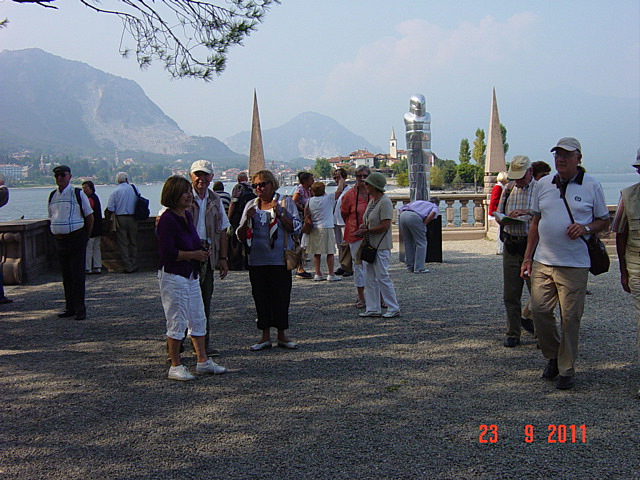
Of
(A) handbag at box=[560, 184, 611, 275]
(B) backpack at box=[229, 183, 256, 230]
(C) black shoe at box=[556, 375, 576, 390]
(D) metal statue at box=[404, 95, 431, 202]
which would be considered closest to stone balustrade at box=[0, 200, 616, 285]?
(D) metal statue at box=[404, 95, 431, 202]

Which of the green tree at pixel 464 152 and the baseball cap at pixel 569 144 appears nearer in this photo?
the baseball cap at pixel 569 144

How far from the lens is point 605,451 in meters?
3.70

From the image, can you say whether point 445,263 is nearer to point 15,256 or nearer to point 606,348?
point 606,348

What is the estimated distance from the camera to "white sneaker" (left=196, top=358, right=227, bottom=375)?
555 cm

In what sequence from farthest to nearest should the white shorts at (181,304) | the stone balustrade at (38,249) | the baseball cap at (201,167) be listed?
the stone balustrade at (38,249)
the baseball cap at (201,167)
the white shorts at (181,304)

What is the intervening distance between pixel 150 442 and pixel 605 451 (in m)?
2.76

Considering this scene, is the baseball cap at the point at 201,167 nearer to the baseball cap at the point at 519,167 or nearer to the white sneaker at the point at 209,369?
the white sneaker at the point at 209,369

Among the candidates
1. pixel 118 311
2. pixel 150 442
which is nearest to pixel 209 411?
pixel 150 442

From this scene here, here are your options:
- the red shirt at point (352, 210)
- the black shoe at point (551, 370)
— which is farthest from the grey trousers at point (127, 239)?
the black shoe at point (551, 370)

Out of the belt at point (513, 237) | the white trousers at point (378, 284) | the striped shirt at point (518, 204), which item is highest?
the striped shirt at point (518, 204)

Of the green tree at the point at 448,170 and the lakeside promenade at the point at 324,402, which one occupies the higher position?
the green tree at the point at 448,170

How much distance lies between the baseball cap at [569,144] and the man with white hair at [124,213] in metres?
9.71
